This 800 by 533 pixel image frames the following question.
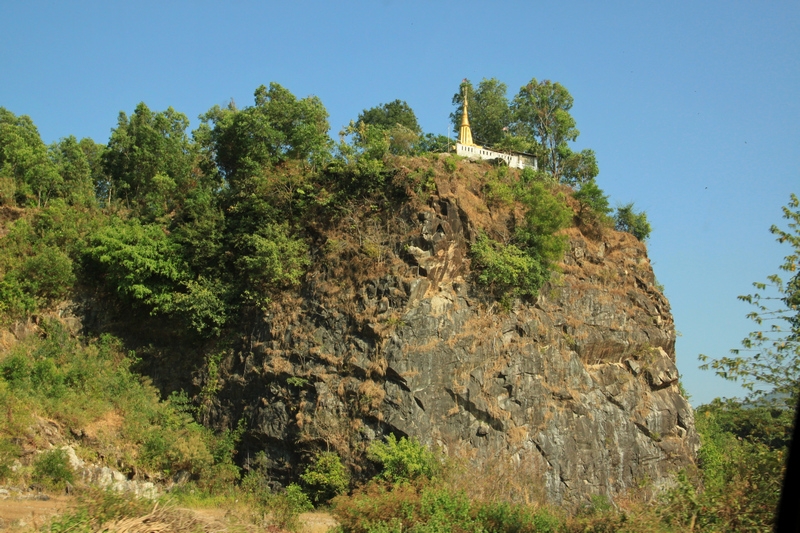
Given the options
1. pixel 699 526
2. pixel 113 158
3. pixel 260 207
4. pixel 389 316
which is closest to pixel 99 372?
pixel 260 207

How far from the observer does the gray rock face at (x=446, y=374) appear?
19828 millimetres

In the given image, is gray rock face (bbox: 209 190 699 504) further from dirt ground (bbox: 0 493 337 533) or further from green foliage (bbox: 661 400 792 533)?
green foliage (bbox: 661 400 792 533)

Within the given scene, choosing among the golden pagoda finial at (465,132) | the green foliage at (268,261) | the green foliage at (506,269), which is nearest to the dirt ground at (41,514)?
the green foliage at (268,261)

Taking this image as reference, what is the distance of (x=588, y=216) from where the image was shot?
26.7 metres

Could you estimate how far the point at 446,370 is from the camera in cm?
2023

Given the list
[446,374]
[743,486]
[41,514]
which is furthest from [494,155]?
[41,514]

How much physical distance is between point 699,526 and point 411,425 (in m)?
9.75

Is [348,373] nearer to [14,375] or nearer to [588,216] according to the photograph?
[14,375]

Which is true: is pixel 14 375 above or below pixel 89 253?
below

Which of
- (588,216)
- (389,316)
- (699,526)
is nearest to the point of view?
(699,526)

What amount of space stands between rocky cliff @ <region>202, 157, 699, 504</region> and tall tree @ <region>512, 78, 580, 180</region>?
8272 millimetres

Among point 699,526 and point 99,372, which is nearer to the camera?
point 699,526

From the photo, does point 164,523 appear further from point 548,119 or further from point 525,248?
point 548,119

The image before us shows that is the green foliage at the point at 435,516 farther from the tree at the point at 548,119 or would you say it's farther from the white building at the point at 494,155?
the tree at the point at 548,119
